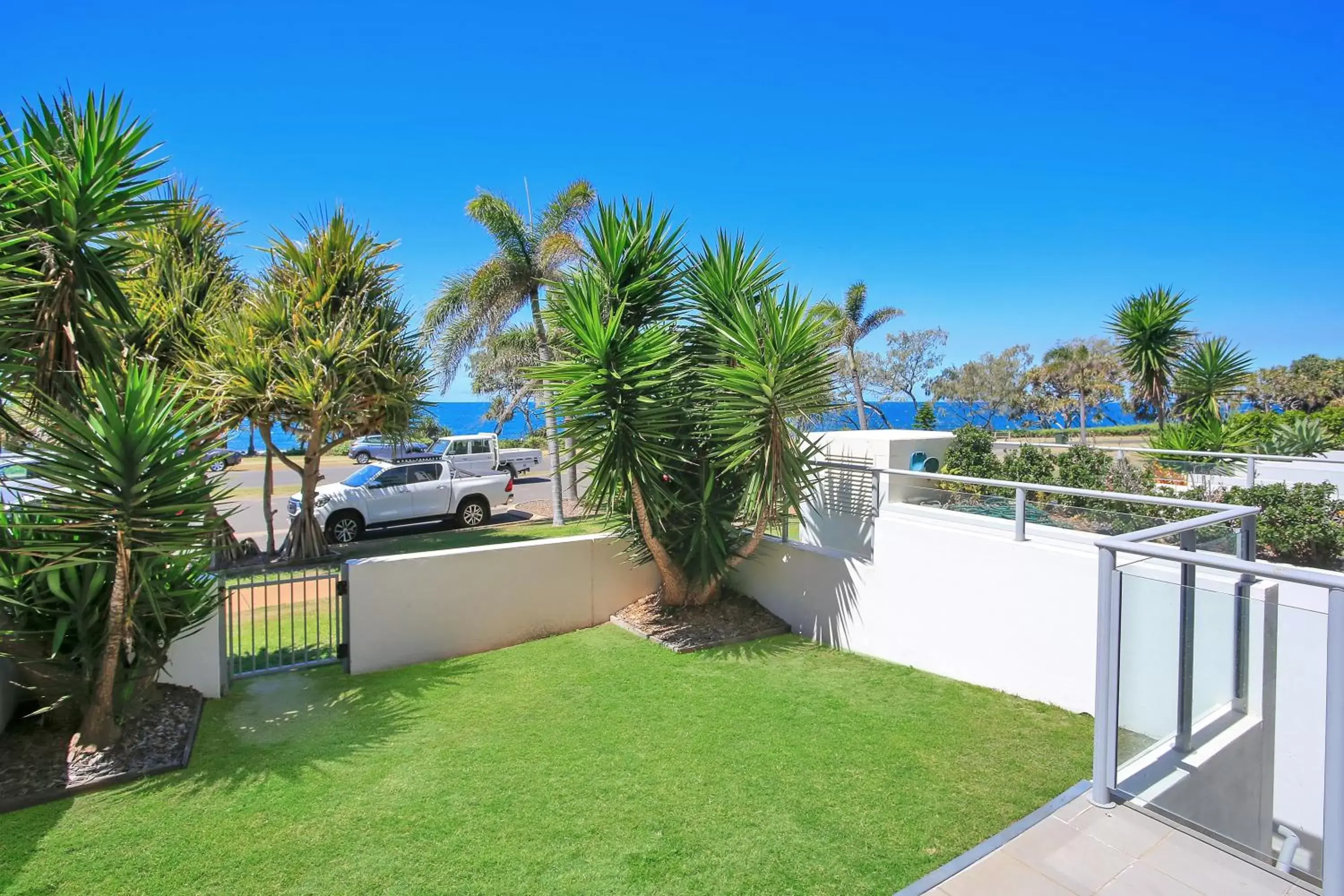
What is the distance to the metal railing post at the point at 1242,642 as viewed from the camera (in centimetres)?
321

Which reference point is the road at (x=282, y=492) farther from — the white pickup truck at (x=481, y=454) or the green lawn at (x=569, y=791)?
the green lawn at (x=569, y=791)

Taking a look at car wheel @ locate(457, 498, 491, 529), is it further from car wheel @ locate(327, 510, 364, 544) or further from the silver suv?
the silver suv

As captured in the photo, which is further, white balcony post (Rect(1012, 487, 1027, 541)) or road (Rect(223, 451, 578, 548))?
road (Rect(223, 451, 578, 548))

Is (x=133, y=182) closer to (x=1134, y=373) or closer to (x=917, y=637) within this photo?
(x=917, y=637)

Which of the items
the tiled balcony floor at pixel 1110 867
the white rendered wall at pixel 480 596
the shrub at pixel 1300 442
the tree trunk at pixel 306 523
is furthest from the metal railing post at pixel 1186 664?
the tree trunk at pixel 306 523

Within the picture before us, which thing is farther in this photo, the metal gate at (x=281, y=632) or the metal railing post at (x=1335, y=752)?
the metal gate at (x=281, y=632)

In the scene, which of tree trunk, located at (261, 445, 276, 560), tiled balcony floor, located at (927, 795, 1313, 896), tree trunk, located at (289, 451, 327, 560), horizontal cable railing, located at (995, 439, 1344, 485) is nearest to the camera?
tiled balcony floor, located at (927, 795, 1313, 896)

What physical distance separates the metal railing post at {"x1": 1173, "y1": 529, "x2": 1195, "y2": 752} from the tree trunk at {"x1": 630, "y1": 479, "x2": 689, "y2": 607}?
4.62m

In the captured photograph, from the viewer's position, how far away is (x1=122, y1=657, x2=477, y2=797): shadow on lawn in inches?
177

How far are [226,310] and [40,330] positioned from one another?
585 centimetres

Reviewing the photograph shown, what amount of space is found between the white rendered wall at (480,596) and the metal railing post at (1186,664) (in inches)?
225

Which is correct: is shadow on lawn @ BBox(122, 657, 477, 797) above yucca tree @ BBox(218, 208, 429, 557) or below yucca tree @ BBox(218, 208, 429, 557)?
below

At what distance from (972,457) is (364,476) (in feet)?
38.5

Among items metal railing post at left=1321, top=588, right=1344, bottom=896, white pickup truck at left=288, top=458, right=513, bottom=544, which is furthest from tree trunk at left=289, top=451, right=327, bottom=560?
metal railing post at left=1321, top=588, right=1344, bottom=896
